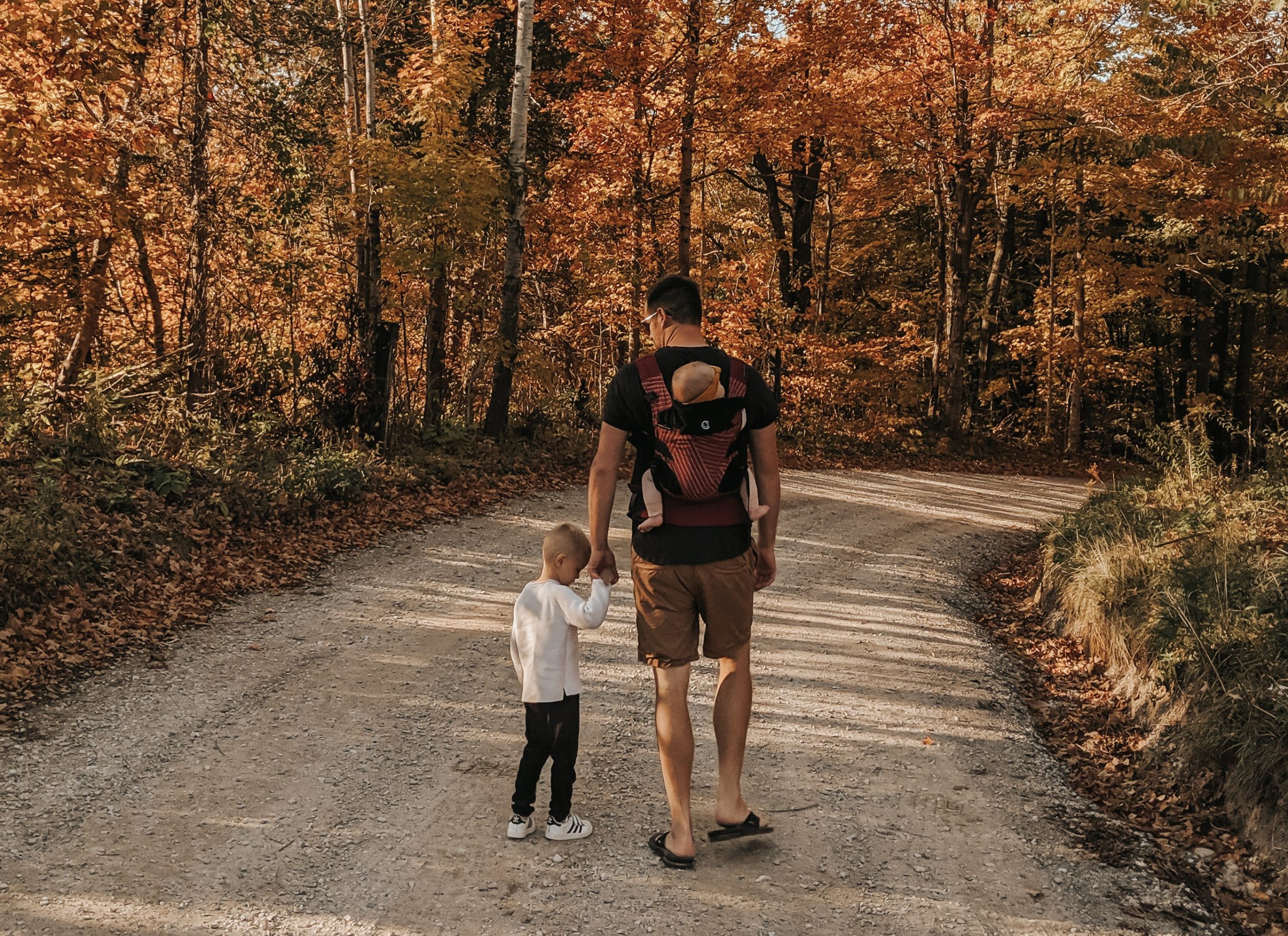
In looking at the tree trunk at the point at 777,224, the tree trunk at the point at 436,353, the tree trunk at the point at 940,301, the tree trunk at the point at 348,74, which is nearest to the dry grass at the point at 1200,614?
the tree trunk at the point at 436,353

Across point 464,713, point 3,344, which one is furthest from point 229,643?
point 3,344

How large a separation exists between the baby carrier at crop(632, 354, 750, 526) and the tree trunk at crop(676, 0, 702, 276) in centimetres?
1228

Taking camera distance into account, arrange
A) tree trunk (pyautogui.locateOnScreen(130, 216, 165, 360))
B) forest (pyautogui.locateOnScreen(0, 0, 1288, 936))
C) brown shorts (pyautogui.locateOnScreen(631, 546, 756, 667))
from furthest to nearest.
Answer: tree trunk (pyautogui.locateOnScreen(130, 216, 165, 360)), forest (pyautogui.locateOnScreen(0, 0, 1288, 936)), brown shorts (pyautogui.locateOnScreen(631, 546, 756, 667))

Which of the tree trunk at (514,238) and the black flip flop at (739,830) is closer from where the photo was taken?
the black flip flop at (739,830)

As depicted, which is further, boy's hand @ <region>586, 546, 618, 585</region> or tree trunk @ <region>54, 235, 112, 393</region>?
tree trunk @ <region>54, 235, 112, 393</region>

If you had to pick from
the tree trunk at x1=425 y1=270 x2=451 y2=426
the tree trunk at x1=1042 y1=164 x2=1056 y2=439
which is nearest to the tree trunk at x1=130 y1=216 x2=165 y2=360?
the tree trunk at x1=425 y1=270 x2=451 y2=426

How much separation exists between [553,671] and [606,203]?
14.3 metres

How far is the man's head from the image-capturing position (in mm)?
3959

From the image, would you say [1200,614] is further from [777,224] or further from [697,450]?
[777,224]

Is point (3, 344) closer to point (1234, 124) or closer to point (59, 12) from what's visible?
point (59, 12)

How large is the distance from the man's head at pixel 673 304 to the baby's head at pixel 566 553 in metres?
0.86

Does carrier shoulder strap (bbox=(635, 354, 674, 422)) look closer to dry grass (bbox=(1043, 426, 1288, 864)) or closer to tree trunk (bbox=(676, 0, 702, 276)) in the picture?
dry grass (bbox=(1043, 426, 1288, 864))

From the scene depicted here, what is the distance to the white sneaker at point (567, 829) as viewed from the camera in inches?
165

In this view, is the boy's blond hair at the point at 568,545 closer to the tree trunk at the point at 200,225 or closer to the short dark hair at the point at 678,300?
the short dark hair at the point at 678,300
